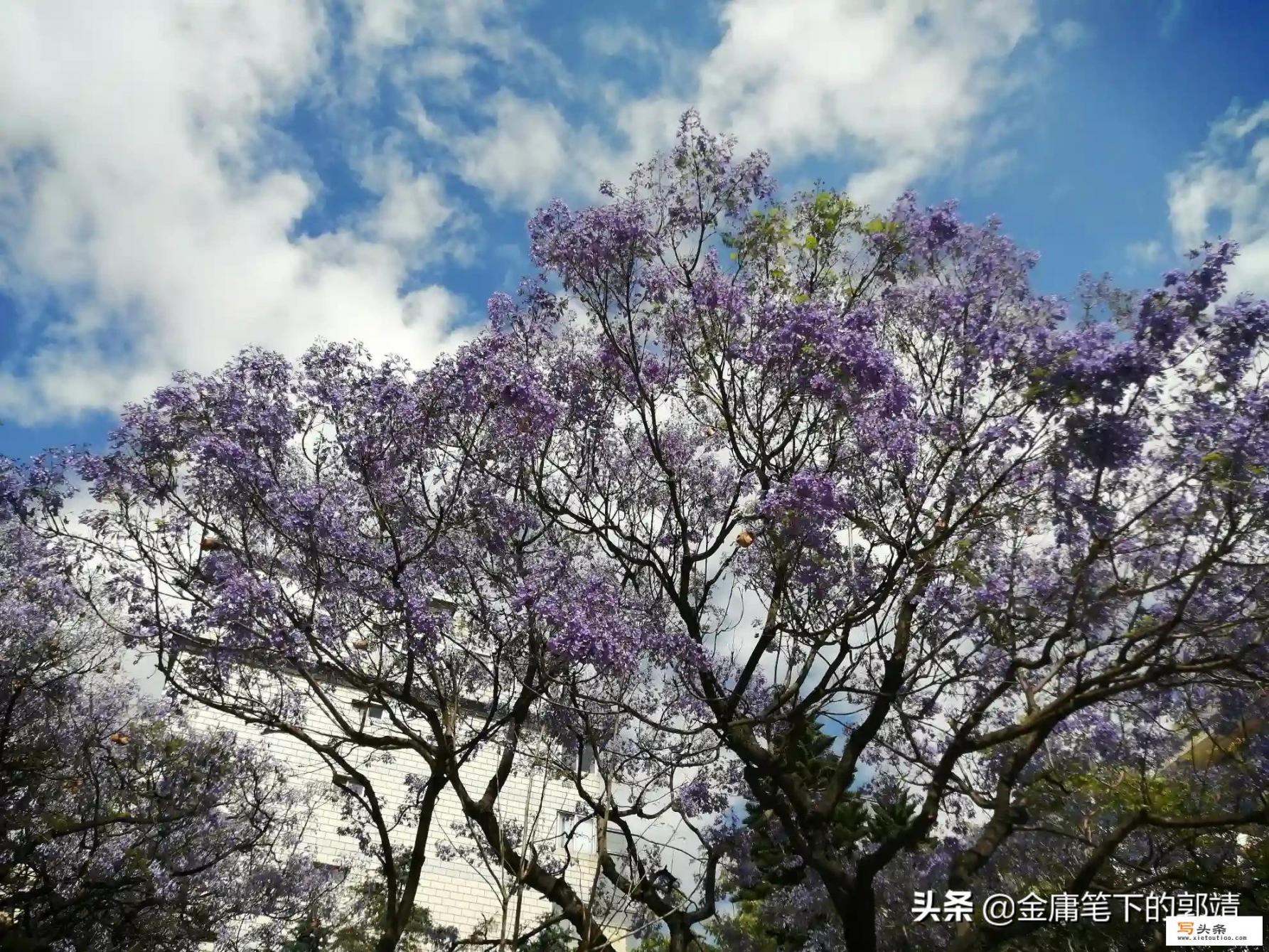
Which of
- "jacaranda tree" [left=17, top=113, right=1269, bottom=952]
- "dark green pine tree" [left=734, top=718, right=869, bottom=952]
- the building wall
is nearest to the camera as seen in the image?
"jacaranda tree" [left=17, top=113, right=1269, bottom=952]

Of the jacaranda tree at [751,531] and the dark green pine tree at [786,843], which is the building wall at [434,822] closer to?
the dark green pine tree at [786,843]

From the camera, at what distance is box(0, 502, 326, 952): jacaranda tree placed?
9.01 m

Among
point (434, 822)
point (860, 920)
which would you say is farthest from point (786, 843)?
point (434, 822)

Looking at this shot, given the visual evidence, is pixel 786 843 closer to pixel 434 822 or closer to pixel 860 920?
pixel 860 920

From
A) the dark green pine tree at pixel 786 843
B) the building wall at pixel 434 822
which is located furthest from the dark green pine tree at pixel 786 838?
the building wall at pixel 434 822

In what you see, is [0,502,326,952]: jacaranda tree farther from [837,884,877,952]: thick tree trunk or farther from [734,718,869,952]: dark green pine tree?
[734,718,869,952]: dark green pine tree

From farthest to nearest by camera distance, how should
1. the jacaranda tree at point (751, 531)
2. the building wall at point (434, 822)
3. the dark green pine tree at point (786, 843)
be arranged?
1. the building wall at point (434, 822)
2. the dark green pine tree at point (786, 843)
3. the jacaranda tree at point (751, 531)

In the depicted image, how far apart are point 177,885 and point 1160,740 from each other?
37.9 feet

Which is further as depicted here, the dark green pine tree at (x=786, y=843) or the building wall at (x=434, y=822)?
the building wall at (x=434, y=822)

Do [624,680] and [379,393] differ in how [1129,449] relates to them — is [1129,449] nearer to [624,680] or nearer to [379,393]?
[624,680]

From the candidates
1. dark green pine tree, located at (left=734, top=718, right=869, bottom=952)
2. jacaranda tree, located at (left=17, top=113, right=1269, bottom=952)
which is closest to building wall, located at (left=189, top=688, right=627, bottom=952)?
dark green pine tree, located at (left=734, top=718, right=869, bottom=952)

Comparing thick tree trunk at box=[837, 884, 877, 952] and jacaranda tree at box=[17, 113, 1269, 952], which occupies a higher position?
jacaranda tree at box=[17, 113, 1269, 952]

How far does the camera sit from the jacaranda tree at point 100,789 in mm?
9008

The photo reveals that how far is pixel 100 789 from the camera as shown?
10906 millimetres
